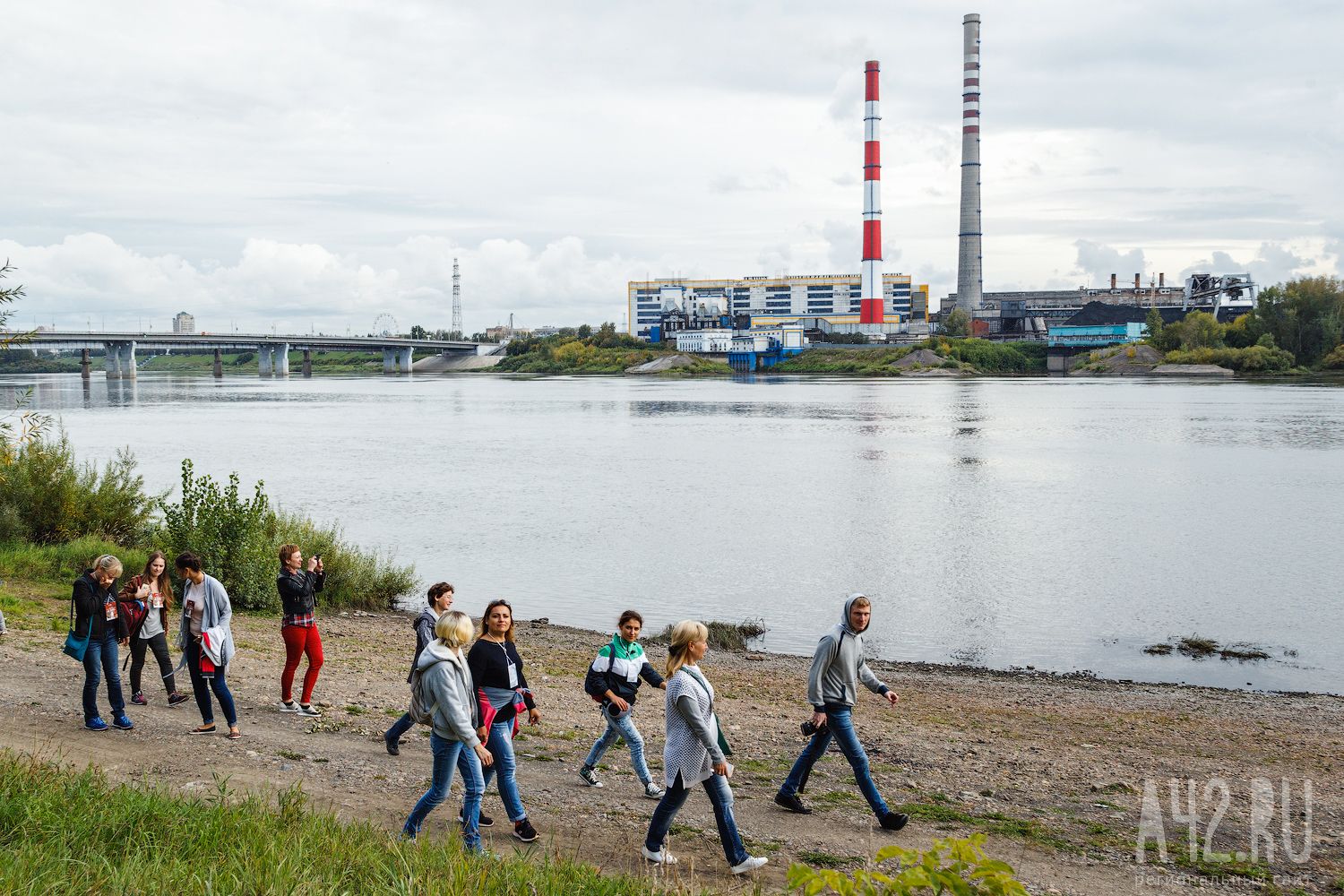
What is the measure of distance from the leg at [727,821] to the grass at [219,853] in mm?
913

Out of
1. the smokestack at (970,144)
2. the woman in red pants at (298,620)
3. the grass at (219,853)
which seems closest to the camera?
the grass at (219,853)

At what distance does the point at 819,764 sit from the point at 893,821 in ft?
6.94

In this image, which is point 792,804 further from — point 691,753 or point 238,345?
point 238,345

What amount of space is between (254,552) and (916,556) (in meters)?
16.8

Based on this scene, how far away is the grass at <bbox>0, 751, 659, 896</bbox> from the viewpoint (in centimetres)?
599

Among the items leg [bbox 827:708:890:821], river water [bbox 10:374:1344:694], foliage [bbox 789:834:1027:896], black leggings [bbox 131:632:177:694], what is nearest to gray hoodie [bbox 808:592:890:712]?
leg [bbox 827:708:890:821]

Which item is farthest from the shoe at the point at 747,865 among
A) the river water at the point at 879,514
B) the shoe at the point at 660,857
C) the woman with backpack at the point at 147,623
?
the river water at the point at 879,514

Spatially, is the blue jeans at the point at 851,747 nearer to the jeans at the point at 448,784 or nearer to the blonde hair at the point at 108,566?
the jeans at the point at 448,784

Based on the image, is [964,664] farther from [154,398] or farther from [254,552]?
[154,398]

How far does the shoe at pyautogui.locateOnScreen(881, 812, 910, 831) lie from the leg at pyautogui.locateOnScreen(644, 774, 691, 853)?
1.94 meters

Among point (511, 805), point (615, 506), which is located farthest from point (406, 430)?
point (511, 805)

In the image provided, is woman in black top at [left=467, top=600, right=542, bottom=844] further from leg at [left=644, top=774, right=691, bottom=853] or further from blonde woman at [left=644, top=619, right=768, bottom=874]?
blonde woman at [left=644, top=619, right=768, bottom=874]

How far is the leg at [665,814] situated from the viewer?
24.0ft

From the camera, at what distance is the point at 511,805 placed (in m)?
7.76
